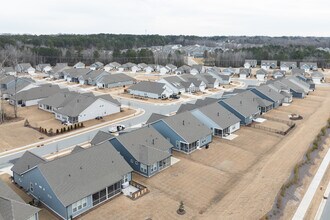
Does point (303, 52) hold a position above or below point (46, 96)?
above

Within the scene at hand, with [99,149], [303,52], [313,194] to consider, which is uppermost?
[303,52]

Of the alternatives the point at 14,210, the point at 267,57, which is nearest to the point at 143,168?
the point at 14,210

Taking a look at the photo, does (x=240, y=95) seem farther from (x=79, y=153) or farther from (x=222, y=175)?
(x=79, y=153)

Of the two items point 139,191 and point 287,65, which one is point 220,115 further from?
point 287,65

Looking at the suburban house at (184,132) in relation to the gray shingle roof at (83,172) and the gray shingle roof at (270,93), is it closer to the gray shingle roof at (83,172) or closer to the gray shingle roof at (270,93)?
the gray shingle roof at (83,172)

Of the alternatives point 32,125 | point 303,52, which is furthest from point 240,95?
point 303,52

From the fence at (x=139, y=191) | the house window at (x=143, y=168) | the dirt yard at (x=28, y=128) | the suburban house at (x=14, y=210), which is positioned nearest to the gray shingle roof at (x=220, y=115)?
the house window at (x=143, y=168)
